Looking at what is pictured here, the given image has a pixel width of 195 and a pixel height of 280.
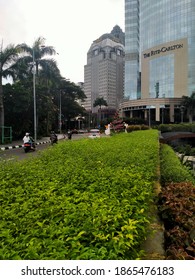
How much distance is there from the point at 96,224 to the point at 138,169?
2522 millimetres

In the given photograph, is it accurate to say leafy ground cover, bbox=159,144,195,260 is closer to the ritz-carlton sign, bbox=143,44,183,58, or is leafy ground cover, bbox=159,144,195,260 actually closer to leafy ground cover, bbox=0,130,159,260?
leafy ground cover, bbox=0,130,159,260

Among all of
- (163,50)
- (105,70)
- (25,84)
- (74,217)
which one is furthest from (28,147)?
(105,70)

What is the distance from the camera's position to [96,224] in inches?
94.1

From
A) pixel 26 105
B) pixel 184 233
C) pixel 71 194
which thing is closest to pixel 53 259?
pixel 71 194

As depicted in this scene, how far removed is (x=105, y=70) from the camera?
373 feet

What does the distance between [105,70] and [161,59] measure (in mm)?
34741

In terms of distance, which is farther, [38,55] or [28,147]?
[38,55]

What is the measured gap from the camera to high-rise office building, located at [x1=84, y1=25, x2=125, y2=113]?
113688mm

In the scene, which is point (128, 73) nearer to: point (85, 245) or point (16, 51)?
point (16, 51)

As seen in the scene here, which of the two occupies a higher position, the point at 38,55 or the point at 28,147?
the point at 38,55

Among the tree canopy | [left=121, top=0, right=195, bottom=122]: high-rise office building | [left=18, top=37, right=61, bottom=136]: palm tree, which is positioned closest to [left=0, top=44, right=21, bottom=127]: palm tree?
the tree canopy

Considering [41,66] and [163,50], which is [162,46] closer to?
[163,50]

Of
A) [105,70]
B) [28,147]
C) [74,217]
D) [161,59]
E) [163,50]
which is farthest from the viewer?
[105,70]

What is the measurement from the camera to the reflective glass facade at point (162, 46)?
7681 cm
